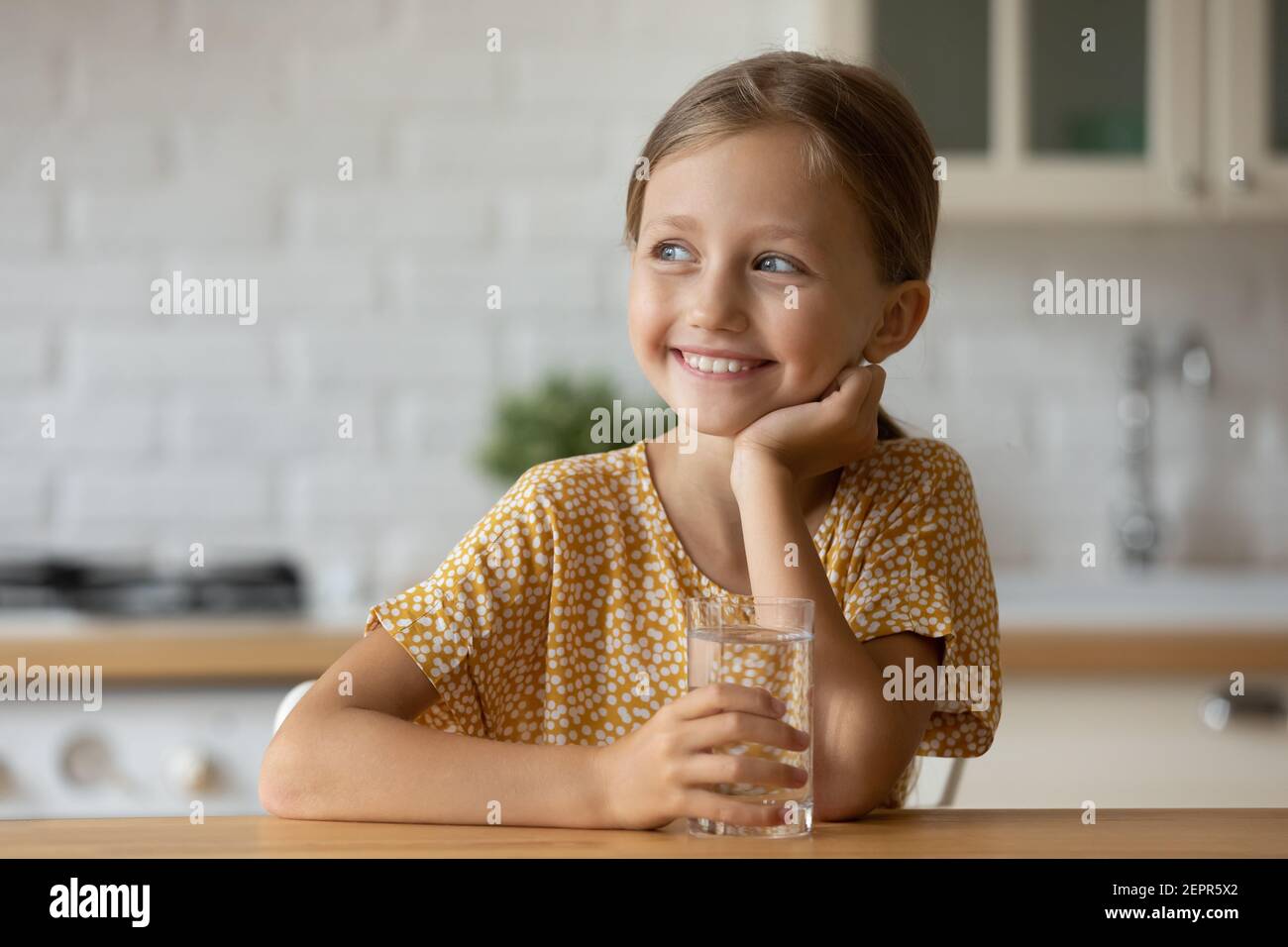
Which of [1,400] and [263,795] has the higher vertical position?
[1,400]

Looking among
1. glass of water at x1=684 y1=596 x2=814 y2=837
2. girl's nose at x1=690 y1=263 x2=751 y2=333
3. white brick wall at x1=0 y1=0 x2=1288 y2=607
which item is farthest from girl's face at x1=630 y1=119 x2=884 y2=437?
white brick wall at x1=0 y1=0 x2=1288 y2=607

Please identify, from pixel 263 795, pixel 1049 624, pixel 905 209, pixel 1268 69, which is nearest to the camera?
pixel 263 795

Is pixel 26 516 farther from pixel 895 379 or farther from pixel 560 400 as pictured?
pixel 895 379

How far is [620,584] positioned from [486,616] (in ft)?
0.41

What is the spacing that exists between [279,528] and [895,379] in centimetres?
113

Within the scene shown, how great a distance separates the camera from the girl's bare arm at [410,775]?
83 cm

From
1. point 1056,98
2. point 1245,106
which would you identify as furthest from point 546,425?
point 1245,106

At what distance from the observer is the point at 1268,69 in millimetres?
2346

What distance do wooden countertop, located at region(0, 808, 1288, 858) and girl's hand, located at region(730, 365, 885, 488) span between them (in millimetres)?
298

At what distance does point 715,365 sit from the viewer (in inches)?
42.7

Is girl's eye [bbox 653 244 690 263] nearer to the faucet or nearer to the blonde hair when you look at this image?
the blonde hair

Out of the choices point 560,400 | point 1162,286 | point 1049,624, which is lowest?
point 1049,624

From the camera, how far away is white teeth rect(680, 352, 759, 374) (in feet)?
3.56

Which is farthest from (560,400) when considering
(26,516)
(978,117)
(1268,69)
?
(1268,69)
